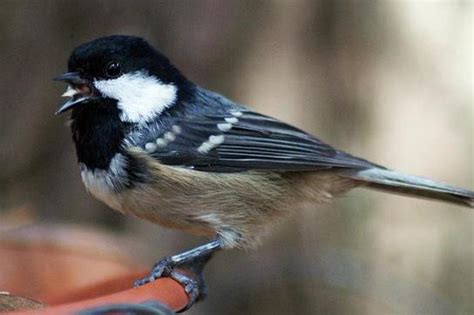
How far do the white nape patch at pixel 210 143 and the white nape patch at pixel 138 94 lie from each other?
15cm

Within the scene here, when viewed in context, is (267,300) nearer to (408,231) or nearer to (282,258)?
(282,258)

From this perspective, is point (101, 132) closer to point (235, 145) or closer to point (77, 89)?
point (77, 89)

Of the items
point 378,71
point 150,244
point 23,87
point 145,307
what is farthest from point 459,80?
point 145,307

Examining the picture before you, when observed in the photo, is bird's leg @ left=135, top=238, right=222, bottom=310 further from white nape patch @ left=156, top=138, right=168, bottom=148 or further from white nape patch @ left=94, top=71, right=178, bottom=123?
white nape patch @ left=94, top=71, right=178, bottom=123

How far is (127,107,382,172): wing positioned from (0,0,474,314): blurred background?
118cm

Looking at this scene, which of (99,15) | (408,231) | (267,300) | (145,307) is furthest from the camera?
(408,231)

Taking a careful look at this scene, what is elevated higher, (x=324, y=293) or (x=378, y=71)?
(x=378, y=71)

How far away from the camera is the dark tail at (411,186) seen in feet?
8.03

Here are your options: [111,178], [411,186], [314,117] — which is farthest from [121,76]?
[314,117]

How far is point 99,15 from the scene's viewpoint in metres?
3.58

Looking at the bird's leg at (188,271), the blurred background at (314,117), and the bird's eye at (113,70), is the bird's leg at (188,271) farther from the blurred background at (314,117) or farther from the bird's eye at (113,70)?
the blurred background at (314,117)

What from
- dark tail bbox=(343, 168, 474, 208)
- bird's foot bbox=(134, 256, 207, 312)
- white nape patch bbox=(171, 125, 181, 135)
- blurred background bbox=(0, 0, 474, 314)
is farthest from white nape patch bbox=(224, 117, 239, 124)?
blurred background bbox=(0, 0, 474, 314)

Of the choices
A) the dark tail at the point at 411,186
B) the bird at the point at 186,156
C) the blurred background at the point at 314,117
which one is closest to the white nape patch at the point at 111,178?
the bird at the point at 186,156

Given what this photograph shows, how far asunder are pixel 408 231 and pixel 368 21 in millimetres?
1097
